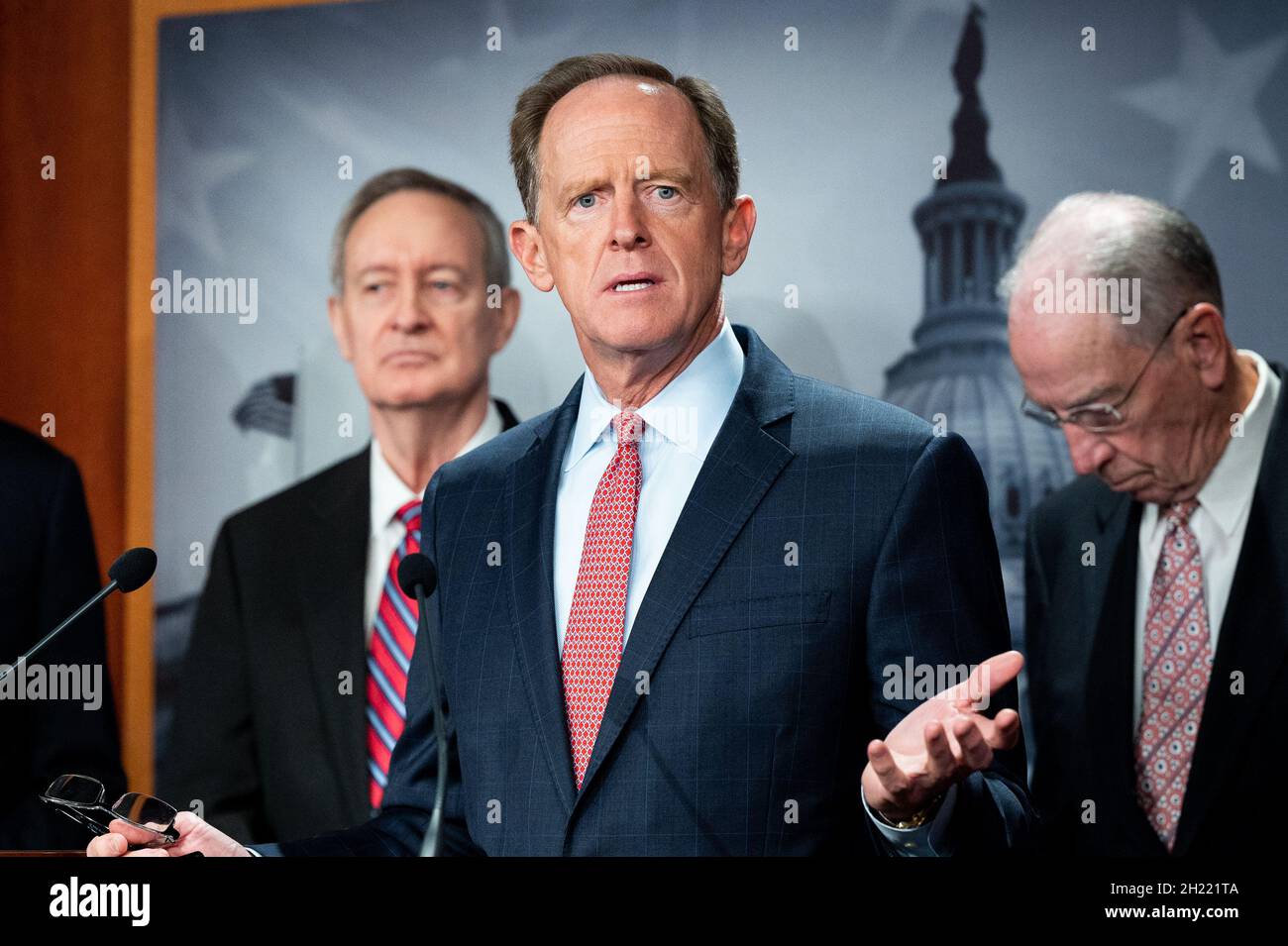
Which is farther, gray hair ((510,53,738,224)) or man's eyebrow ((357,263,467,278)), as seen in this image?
man's eyebrow ((357,263,467,278))

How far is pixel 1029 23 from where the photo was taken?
3.33 m

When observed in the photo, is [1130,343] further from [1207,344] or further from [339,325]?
[339,325]

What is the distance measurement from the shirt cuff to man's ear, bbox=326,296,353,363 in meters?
2.14

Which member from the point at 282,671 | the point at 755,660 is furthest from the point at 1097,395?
the point at 282,671

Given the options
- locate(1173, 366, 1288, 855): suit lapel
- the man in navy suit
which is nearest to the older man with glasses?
locate(1173, 366, 1288, 855): suit lapel

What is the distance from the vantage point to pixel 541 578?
212 cm

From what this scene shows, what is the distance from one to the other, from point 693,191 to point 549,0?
1.51 metres

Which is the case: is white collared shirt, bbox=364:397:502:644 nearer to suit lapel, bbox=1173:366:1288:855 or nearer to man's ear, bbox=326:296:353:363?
man's ear, bbox=326:296:353:363

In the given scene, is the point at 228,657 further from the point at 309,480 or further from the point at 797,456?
the point at 797,456

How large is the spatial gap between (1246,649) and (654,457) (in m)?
1.34

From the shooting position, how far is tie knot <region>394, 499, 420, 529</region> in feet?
11.4

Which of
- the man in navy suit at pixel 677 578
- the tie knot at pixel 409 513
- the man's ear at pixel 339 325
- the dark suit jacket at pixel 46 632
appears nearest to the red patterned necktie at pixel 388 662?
the tie knot at pixel 409 513

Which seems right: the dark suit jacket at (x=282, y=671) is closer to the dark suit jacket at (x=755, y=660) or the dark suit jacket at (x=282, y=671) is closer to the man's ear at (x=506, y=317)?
the man's ear at (x=506, y=317)
